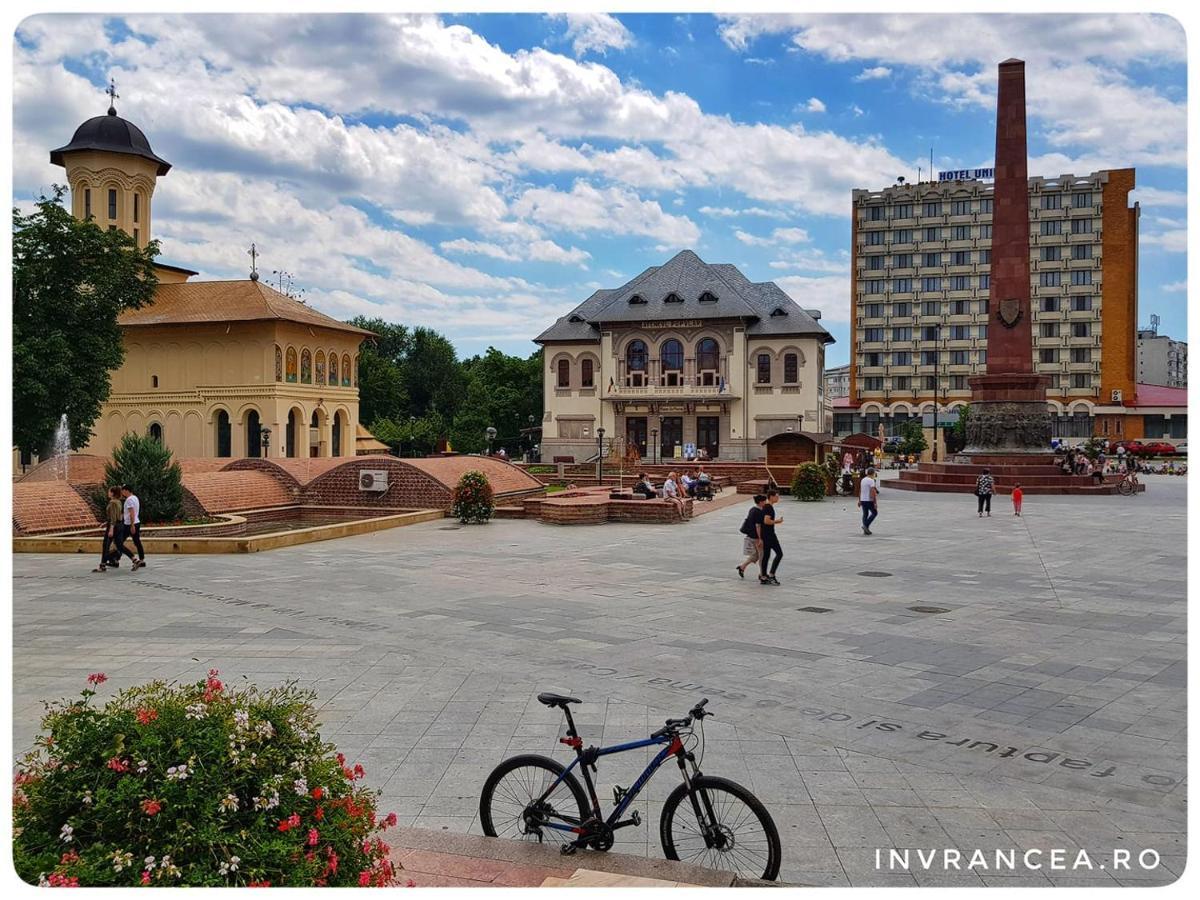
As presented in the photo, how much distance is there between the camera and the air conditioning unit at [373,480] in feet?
95.0

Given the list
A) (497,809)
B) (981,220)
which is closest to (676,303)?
(981,220)

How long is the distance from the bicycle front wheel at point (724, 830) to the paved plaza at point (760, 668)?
421mm

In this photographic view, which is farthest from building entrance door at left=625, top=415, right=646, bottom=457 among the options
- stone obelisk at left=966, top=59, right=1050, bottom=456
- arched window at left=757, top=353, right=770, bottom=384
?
stone obelisk at left=966, top=59, right=1050, bottom=456

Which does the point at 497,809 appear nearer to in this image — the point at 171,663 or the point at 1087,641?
the point at 171,663

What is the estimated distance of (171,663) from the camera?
9.82 metres

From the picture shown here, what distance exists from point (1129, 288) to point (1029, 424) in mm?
50206

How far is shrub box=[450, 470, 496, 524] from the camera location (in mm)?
25859

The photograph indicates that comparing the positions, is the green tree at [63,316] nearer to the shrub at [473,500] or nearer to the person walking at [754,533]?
the shrub at [473,500]

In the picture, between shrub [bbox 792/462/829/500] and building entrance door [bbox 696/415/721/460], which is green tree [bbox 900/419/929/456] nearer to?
building entrance door [bbox 696/415/721/460]

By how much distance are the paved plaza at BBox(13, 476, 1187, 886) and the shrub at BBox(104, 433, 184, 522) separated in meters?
4.56

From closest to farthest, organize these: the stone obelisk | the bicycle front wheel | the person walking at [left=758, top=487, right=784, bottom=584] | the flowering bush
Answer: the flowering bush
the bicycle front wheel
the person walking at [left=758, top=487, right=784, bottom=584]
the stone obelisk

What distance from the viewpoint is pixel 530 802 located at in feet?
17.1

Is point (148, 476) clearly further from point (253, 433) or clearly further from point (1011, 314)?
point (1011, 314)

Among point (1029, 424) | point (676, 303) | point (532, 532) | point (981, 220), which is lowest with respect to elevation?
point (532, 532)
